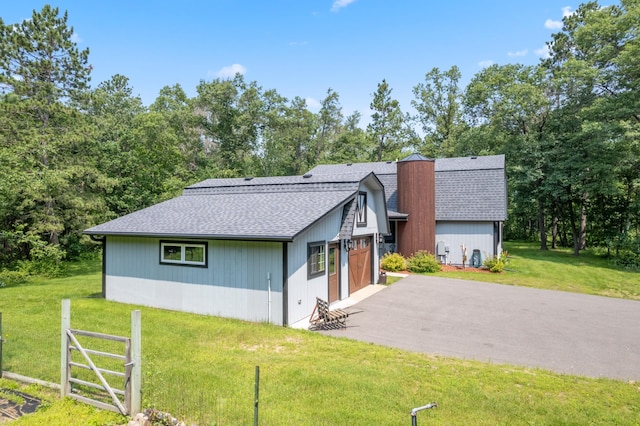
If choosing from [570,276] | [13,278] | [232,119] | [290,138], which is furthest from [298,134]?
[570,276]

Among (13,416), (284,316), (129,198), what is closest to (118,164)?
(129,198)

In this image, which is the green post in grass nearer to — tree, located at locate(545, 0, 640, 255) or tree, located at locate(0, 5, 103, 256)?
tree, located at locate(0, 5, 103, 256)

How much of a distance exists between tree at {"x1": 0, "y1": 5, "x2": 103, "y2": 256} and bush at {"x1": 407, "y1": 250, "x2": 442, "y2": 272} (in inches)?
664

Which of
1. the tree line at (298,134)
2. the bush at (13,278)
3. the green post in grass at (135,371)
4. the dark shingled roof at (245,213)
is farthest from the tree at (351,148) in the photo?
the green post in grass at (135,371)

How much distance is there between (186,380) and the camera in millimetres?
5551

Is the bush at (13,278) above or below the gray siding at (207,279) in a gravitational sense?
below

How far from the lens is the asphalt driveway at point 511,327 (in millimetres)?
7293

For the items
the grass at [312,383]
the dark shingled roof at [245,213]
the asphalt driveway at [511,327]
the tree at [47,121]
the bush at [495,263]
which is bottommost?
the asphalt driveway at [511,327]

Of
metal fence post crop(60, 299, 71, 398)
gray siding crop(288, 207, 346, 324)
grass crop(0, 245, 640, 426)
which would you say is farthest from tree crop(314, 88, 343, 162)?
metal fence post crop(60, 299, 71, 398)

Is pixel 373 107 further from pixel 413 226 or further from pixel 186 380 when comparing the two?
pixel 186 380

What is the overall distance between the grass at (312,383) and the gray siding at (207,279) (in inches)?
38.6

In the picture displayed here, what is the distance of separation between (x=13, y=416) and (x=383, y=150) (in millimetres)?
38260

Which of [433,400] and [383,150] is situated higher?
[383,150]

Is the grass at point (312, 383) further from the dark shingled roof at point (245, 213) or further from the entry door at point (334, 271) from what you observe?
the entry door at point (334, 271)
